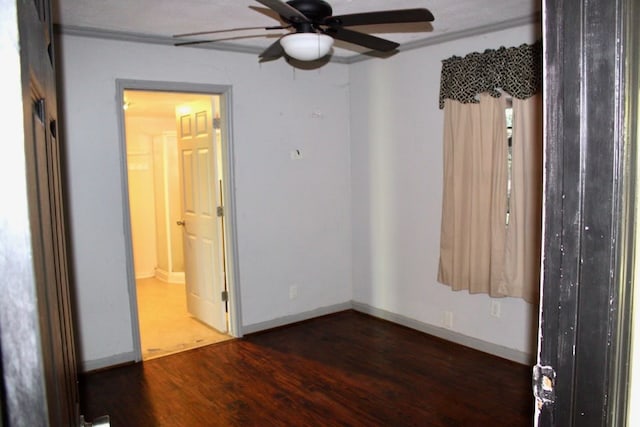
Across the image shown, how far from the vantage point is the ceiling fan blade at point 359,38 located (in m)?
2.59

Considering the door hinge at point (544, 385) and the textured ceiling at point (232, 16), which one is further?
the textured ceiling at point (232, 16)

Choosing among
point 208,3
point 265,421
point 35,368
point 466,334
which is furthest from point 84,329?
point 35,368

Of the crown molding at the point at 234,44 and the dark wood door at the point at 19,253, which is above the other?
the crown molding at the point at 234,44

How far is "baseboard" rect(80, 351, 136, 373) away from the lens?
11.9ft

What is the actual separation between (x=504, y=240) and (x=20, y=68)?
3543 millimetres

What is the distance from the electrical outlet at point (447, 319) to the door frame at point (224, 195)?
5.92ft

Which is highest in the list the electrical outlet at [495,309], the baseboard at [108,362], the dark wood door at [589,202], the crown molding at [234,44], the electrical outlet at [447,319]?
the crown molding at [234,44]

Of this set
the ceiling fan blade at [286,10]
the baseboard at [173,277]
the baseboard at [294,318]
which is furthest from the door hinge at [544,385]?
the baseboard at [173,277]

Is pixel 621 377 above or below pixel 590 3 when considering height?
below

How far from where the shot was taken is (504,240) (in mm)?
3553

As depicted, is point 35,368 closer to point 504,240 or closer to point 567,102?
point 567,102

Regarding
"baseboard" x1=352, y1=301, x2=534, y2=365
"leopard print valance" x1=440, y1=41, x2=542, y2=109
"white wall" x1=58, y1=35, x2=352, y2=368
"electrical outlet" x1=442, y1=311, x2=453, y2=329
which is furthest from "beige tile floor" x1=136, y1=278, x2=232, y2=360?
"leopard print valance" x1=440, y1=41, x2=542, y2=109

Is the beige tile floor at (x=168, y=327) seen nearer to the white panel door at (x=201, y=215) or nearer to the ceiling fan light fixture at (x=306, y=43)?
the white panel door at (x=201, y=215)

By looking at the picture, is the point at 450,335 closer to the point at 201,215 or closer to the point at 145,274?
the point at 201,215
